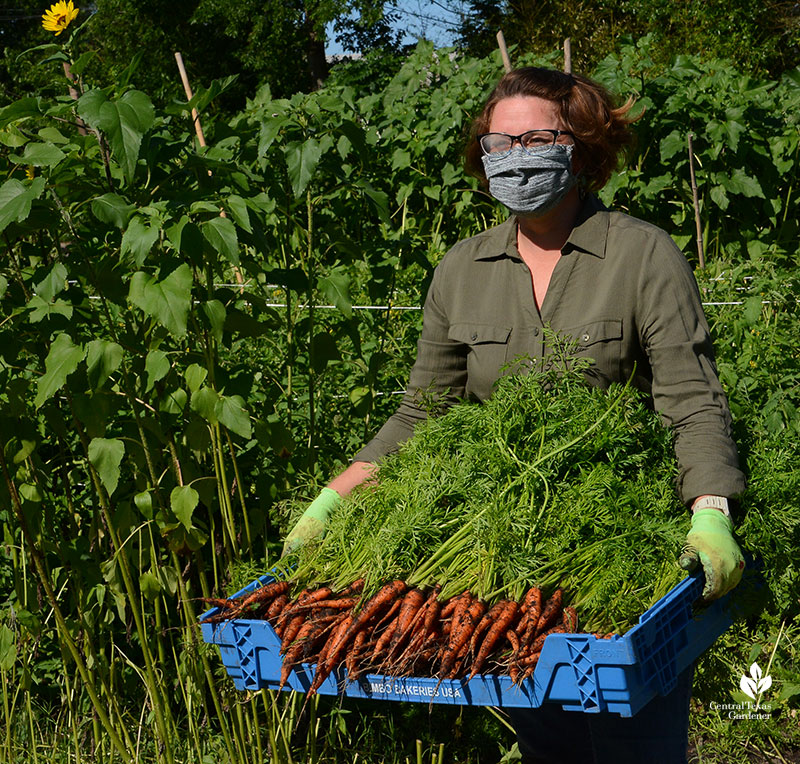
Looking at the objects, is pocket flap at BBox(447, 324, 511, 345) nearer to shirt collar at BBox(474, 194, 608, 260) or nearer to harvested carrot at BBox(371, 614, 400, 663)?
shirt collar at BBox(474, 194, 608, 260)

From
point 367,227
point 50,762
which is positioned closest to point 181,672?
point 50,762

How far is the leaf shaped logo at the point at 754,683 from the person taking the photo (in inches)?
123

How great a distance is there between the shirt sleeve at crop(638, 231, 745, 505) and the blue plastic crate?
0.29 meters

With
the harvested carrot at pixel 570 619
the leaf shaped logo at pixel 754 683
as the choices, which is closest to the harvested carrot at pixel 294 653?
the harvested carrot at pixel 570 619

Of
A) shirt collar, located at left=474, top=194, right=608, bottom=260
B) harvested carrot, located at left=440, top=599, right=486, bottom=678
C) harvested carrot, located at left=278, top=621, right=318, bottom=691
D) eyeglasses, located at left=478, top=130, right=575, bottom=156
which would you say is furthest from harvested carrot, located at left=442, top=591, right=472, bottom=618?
eyeglasses, located at left=478, top=130, right=575, bottom=156

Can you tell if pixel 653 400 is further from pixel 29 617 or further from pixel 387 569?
pixel 29 617

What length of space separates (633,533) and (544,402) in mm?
377

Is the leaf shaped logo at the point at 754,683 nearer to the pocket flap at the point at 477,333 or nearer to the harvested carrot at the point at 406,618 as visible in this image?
the pocket flap at the point at 477,333

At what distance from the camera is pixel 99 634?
10.1 ft

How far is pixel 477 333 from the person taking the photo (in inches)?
97.4

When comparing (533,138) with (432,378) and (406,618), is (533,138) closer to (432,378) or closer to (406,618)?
(432,378)

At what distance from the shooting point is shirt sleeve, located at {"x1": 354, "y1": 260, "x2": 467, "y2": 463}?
2.55 metres

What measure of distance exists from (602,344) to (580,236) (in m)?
0.28

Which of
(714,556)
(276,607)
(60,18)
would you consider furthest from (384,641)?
(60,18)
